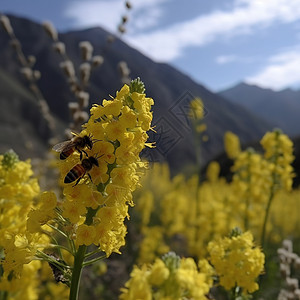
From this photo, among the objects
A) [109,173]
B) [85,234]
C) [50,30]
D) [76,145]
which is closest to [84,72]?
[50,30]

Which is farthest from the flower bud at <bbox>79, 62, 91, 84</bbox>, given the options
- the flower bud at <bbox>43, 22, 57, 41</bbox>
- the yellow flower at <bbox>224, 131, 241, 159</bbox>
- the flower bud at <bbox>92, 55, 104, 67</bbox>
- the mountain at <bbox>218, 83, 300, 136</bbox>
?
the mountain at <bbox>218, 83, 300, 136</bbox>

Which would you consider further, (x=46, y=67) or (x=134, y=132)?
(x=46, y=67)

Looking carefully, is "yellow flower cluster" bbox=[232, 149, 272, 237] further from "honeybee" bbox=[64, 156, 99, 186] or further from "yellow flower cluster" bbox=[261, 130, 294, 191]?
"honeybee" bbox=[64, 156, 99, 186]

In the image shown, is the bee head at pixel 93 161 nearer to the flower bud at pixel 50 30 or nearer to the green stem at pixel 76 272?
the green stem at pixel 76 272

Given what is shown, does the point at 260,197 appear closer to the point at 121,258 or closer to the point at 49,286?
the point at 49,286

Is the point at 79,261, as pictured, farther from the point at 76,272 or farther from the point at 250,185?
the point at 250,185

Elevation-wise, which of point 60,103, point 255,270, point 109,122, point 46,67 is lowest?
point 255,270

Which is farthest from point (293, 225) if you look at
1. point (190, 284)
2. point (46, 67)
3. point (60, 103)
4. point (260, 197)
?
→ point (46, 67)
